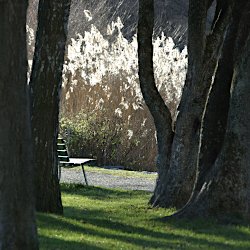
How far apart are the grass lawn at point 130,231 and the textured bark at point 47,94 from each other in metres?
0.40

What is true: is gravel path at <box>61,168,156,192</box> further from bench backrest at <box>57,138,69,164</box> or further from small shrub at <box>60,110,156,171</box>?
small shrub at <box>60,110,156,171</box>

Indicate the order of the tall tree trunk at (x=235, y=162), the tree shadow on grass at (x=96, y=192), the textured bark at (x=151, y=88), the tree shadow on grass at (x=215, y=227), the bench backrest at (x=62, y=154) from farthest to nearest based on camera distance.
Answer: the bench backrest at (x=62, y=154), the tree shadow on grass at (x=96, y=192), the textured bark at (x=151, y=88), the tall tree trunk at (x=235, y=162), the tree shadow on grass at (x=215, y=227)

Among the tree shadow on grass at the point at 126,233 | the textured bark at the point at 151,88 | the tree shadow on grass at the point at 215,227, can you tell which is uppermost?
the textured bark at the point at 151,88

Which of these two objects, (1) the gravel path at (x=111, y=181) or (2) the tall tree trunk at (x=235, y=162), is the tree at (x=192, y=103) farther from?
(1) the gravel path at (x=111, y=181)

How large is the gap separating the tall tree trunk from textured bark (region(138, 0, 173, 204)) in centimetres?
267

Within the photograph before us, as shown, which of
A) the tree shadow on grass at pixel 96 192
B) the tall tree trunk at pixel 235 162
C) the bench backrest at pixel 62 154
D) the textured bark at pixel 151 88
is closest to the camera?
the tall tree trunk at pixel 235 162

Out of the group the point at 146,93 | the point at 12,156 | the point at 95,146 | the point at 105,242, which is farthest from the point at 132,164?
the point at 12,156

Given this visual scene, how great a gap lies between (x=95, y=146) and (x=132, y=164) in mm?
953

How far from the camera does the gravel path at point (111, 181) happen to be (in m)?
18.2

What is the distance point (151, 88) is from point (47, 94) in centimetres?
238

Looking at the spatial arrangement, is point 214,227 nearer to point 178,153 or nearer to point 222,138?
point 222,138

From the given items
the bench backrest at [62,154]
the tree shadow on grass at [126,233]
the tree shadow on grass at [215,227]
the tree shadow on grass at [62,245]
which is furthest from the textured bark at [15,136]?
the bench backrest at [62,154]

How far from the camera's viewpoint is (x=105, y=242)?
9.27m

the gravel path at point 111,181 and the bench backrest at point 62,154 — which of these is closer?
the bench backrest at point 62,154
